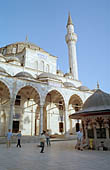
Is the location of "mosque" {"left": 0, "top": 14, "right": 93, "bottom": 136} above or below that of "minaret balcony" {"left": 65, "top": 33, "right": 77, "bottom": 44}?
below

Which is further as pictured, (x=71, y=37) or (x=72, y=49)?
(x=71, y=37)

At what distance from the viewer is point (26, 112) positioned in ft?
53.9

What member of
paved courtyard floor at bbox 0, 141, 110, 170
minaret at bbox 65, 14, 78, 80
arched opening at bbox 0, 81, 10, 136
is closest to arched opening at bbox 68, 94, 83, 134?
minaret at bbox 65, 14, 78, 80

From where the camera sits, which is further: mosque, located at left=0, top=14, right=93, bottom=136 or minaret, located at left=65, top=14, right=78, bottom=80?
minaret, located at left=65, top=14, right=78, bottom=80

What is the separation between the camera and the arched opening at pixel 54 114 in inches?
689

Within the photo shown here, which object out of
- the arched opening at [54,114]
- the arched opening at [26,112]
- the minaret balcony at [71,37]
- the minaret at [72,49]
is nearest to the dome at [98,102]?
the arched opening at [26,112]

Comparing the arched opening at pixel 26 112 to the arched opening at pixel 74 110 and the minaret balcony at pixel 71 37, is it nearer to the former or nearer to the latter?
the arched opening at pixel 74 110

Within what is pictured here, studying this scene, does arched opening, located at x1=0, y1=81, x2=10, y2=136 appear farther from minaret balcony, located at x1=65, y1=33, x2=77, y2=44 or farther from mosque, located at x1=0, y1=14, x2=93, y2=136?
minaret balcony, located at x1=65, y1=33, x2=77, y2=44

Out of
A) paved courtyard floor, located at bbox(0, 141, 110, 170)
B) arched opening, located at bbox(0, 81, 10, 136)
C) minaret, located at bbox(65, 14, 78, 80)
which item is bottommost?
paved courtyard floor, located at bbox(0, 141, 110, 170)

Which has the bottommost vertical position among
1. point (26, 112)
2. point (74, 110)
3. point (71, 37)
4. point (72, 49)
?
point (26, 112)

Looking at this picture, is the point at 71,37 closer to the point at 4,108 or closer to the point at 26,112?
the point at 26,112

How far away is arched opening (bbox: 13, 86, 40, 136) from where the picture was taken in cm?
1567

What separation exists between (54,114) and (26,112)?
151 inches

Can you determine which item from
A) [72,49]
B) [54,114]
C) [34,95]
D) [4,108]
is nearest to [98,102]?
[34,95]
